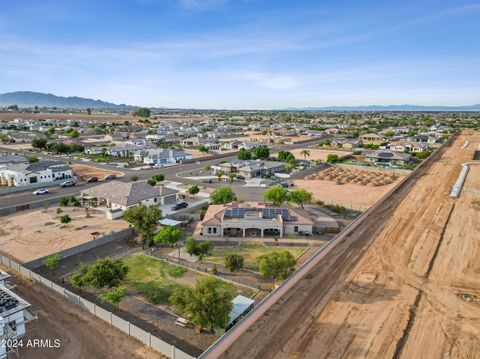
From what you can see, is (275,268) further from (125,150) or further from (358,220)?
(125,150)

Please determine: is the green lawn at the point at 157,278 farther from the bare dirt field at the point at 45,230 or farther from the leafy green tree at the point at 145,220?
the bare dirt field at the point at 45,230

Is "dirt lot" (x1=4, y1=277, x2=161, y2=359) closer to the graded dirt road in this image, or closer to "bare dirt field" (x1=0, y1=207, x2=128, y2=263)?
the graded dirt road

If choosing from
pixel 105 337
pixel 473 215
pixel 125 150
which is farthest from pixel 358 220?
pixel 125 150

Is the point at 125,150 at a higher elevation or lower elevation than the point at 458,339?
higher

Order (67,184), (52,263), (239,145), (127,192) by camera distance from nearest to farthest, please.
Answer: (52,263), (127,192), (67,184), (239,145)

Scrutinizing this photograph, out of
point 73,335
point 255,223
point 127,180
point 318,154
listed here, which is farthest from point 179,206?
point 318,154

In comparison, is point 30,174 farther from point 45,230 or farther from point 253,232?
point 253,232
